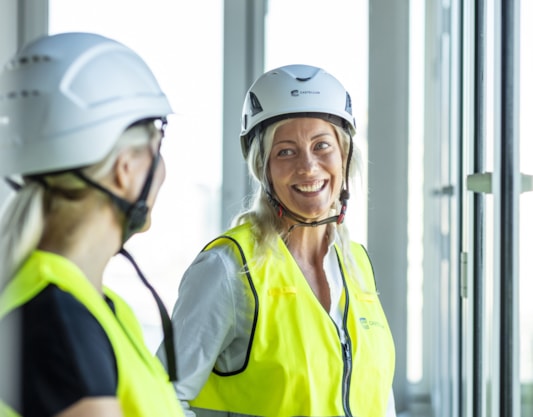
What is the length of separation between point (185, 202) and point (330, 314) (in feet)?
7.57

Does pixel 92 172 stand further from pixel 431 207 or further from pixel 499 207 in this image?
pixel 431 207

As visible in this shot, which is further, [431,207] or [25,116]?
[431,207]

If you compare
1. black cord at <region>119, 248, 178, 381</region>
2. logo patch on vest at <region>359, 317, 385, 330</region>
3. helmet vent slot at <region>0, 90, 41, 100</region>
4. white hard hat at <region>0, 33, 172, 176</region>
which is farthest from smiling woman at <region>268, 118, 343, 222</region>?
helmet vent slot at <region>0, 90, 41, 100</region>

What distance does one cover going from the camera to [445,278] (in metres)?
3.11

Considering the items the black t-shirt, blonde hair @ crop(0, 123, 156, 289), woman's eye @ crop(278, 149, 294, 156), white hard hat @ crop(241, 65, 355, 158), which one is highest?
white hard hat @ crop(241, 65, 355, 158)

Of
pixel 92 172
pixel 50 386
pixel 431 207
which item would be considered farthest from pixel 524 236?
pixel 431 207

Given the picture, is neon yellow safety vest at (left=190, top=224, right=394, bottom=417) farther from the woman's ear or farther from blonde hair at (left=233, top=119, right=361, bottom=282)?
the woman's ear

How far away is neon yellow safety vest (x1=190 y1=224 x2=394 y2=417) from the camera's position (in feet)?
5.26

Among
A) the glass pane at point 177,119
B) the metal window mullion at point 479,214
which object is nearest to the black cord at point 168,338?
the metal window mullion at point 479,214

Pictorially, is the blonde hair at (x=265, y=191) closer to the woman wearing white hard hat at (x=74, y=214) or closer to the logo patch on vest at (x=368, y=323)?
the logo patch on vest at (x=368, y=323)

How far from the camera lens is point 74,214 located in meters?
0.92

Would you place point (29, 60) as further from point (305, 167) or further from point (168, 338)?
point (305, 167)

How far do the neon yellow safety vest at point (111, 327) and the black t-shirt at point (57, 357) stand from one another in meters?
0.02

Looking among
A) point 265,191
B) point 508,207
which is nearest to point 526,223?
point 508,207
